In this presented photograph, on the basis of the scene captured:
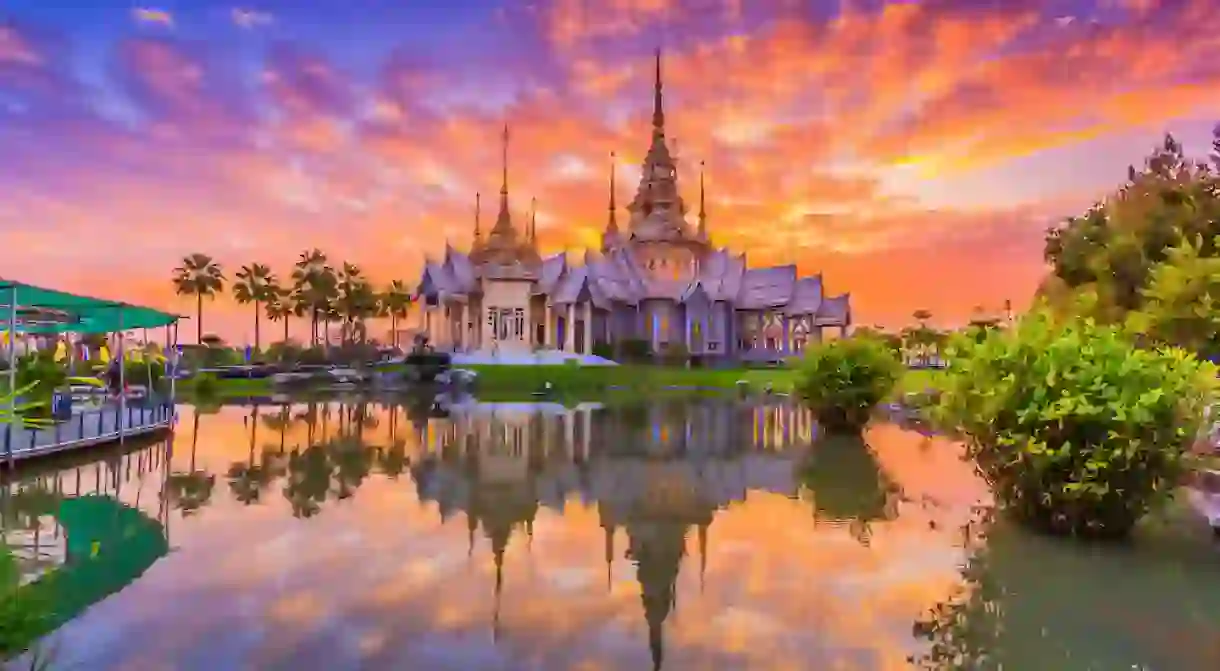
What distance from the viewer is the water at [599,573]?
603 cm

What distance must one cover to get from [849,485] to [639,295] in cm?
3886

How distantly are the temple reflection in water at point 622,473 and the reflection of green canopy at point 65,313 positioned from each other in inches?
247

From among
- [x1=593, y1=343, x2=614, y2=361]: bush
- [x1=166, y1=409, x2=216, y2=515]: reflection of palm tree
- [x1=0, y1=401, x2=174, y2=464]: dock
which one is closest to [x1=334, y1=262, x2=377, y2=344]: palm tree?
[x1=593, y1=343, x2=614, y2=361]: bush

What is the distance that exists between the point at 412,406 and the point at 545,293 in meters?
20.8

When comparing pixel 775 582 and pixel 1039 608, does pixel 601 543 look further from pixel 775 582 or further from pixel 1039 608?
pixel 1039 608

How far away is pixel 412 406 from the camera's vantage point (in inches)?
1145

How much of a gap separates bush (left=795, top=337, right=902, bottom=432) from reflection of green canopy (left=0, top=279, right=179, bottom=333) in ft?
47.5

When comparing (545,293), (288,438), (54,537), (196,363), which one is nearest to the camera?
(54,537)

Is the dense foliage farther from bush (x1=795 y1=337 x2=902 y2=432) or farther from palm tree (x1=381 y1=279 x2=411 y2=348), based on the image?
palm tree (x1=381 y1=279 x2=411 y2=348)

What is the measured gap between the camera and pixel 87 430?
15.9m

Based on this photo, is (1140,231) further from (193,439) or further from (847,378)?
(193,439)

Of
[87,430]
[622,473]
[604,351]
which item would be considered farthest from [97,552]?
[604,351]

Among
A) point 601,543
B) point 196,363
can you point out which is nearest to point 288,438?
point 601,543

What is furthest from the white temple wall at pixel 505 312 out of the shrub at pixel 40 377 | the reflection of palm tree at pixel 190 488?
the reflection of palm tree at pixel 190 488
